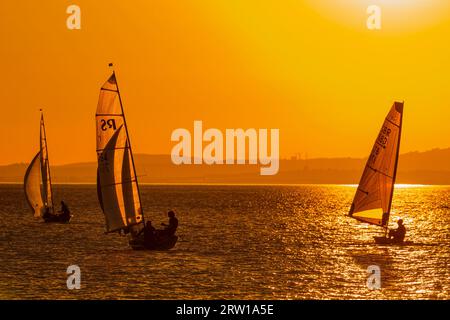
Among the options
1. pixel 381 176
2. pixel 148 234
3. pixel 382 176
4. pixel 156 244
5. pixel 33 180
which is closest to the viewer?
pixel 148 234

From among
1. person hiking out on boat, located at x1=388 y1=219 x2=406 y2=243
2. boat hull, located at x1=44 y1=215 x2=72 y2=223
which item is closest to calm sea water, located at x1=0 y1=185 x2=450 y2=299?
person hiking out on boat, located at x1=388 y1=219 x2=406 y2=243

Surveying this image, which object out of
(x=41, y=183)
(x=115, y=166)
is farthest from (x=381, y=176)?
(x=41, y=183)

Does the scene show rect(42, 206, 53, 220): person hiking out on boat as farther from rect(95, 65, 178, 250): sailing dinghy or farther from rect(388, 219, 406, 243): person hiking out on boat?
rect(388, 219, 406, 243): person hiking out on boat

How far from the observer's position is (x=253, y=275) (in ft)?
172

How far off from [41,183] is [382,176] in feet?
144

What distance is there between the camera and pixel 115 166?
5678 centimetres

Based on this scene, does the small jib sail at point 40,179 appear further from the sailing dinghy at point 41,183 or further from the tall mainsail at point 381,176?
the tall mainsail at point 381,176

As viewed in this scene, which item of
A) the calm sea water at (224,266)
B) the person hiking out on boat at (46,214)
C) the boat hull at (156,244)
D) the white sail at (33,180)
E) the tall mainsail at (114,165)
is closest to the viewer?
the calm sea water at (224,266)

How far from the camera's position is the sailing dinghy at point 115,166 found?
181 feet

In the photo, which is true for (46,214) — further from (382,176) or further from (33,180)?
(382,176)

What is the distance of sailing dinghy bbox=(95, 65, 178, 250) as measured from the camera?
55.2m

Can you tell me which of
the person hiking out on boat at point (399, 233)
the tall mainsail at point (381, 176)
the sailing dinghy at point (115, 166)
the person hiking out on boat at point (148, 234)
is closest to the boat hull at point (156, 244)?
the person hiking out on boat at point (148, 234)
